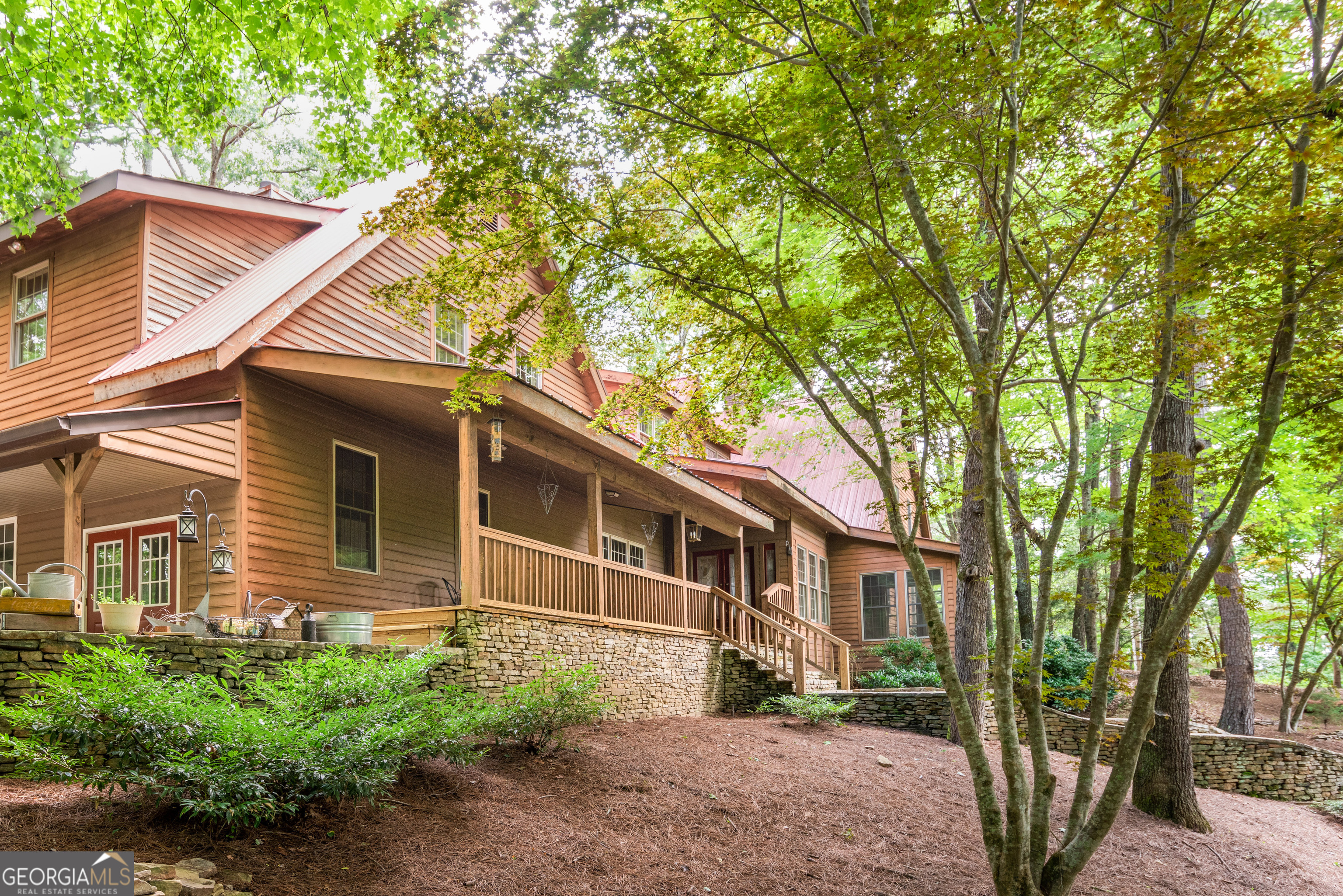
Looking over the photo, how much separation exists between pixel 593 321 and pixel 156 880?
5170 mm

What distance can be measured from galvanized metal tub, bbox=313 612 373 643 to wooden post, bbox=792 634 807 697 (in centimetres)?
757

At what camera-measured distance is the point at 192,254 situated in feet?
38.5

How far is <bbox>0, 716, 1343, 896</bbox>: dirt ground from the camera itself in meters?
4.74

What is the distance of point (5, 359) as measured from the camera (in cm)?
1226

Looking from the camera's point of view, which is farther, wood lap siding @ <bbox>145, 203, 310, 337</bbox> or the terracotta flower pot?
wood lap siding @ <bbox>145, 203, 310, 337</bbox>

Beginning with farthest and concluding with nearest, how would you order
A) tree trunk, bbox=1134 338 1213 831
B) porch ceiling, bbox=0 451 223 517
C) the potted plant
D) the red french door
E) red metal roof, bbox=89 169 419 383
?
the red french door < red metal roof, bbox=89 169 419 383 < porch ceiling, bbox=0 451 223 517 < tree trunk, bbox=1134 338 1213 831 < the potted plant

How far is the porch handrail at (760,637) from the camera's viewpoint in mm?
14062

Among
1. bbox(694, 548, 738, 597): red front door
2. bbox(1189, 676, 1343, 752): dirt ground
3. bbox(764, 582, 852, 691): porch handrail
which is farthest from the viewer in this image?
bbox(694, 548, 738, 597): red front door

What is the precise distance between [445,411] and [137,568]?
423 centimetres

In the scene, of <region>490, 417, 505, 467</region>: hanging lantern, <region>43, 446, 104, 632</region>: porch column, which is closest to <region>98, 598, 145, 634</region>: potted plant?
<region>43, 446, 104, 632</region>: porch column

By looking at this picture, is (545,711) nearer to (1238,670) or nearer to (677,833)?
(677,833)

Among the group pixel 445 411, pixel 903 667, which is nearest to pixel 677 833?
pixel 445 411

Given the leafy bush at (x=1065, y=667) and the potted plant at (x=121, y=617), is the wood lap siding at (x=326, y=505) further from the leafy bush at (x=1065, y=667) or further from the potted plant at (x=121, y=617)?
the leafy bush at (x=1065, y=667)

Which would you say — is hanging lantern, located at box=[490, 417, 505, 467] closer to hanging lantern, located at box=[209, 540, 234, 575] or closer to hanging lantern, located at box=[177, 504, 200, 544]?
hanging lantern, located at box=[209, 540, 234, 575]
